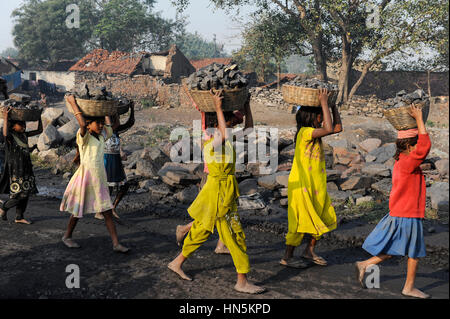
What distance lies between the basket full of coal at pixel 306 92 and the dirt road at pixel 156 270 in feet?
5.38

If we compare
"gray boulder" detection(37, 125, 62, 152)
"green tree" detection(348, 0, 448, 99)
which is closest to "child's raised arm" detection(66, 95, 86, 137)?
"gray boulder" detection(37, 125, 62, 152)

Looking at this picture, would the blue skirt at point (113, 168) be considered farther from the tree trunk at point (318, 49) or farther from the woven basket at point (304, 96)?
the tree trunk at point (318, 49)

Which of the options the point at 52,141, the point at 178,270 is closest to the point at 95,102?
the point at 178,270

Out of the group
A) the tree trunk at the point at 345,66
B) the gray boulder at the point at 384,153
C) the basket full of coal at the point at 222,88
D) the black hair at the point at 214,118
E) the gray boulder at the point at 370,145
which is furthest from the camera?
the tree trunk at the point at 345,66

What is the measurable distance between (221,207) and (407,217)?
1.56 metres

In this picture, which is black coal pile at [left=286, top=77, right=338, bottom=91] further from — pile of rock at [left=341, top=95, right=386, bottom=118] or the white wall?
the white wall

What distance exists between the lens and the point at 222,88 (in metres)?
3.90

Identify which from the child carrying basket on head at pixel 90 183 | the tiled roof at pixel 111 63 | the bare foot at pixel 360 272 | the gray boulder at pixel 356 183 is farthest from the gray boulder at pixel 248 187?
the tiled roof at pixel 111 63

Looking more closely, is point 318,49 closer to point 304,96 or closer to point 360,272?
point 304,96

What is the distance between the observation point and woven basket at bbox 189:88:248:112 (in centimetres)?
384

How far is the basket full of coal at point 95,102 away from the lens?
4.43 m

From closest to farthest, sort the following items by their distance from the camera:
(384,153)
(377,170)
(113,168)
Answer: (113,168), (377,170), (384,153)

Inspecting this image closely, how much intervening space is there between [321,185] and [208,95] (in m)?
1.43

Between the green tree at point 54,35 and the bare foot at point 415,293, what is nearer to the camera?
the bare foot at point 415,293
